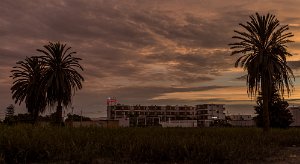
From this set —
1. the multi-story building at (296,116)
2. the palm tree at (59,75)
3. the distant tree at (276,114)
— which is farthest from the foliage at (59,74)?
the multi-story building at (296,116)

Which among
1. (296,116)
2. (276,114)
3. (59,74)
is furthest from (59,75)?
(296,116)

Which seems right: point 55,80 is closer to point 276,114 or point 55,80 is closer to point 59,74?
point 59,74

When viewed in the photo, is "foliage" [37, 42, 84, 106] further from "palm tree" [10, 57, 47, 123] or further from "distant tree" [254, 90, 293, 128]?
"distant tree" [254, 90, 293, 128]

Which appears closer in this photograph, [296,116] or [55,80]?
[55,80]

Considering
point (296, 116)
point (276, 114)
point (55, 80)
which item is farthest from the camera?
point (296, 116)

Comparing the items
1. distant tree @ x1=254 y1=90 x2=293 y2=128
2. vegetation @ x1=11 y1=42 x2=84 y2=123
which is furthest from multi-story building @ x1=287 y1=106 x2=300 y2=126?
vegetation @ x1=11 y1=42 x2=84 y2=123

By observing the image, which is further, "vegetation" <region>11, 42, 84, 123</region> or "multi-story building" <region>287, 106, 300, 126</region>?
"multi-story building" <region>287, 106, 300, 126</region>

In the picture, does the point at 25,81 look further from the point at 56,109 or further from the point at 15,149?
the point at 15,149

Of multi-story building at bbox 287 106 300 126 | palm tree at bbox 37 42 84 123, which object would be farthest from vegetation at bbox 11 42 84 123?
multi-story building at bbox 287 106 300 126

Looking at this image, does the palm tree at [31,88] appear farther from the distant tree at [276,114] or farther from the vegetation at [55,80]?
the distant tree at [276,114]

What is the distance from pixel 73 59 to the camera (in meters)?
39.9

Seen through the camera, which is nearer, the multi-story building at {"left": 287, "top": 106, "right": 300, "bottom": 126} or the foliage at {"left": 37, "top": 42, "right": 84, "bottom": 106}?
the foliage at {"left": 37, "top": 42, "right": 84, "bottom": 106}

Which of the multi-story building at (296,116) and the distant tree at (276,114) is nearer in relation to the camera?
the distant tree at (276,114)

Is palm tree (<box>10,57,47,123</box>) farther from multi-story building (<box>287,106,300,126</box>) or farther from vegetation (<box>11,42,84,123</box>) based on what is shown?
multi-story building (<box>287,106,300,126</box>)
